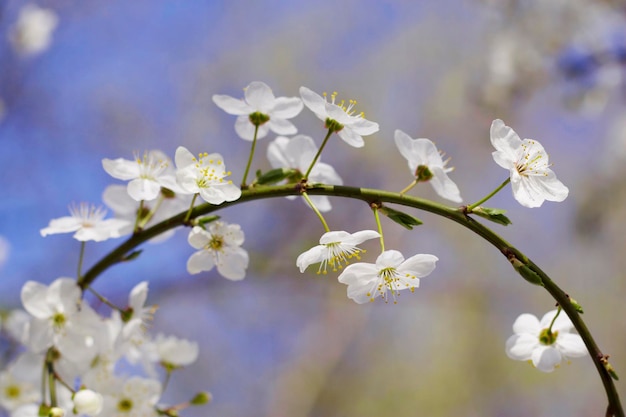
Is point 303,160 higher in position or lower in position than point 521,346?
higher

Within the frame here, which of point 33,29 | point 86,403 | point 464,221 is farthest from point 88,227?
point 33,29

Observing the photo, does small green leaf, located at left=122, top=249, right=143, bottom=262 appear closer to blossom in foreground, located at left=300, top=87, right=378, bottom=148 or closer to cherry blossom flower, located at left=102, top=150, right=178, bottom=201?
cherry blossom flower, located at left=102, top=150, right=178, bottom=201

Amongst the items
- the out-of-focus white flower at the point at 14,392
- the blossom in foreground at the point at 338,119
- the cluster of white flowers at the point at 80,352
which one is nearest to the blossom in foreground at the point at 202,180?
the blossom in foreground at the point at 338,119

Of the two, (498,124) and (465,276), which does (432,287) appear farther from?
(498,124)

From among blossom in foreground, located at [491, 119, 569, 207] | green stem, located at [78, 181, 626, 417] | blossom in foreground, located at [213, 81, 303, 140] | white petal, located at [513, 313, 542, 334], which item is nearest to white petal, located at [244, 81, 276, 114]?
blossom in foreground, located at [213, 81, 303, 140]

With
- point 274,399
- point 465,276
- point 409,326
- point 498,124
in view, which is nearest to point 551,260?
point 465,276

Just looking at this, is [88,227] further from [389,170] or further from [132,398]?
[389,170]
